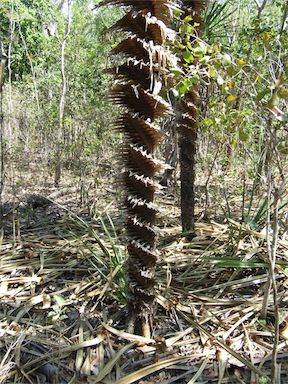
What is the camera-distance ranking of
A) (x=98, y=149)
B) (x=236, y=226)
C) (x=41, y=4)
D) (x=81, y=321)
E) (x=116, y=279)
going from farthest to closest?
1. (x=41, y=4)
2. (x=98, y=149)
3. (x=236, y=226)
4. (x=116, y=279)
5. (x=81, y=321)

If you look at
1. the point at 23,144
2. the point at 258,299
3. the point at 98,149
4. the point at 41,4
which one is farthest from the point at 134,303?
the point at 41,4

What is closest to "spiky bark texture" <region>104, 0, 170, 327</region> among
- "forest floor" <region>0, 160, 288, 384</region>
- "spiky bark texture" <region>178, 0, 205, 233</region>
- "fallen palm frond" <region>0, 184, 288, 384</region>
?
"forest floor" <region>0, 160, 288, 384</region>

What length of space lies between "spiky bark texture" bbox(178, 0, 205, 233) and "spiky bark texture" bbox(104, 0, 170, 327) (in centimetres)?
172

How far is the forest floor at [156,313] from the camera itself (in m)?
2.71

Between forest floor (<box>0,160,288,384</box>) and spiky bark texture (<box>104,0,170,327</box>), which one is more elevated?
spiky bark texture (<box>104,0,170,327</box>)

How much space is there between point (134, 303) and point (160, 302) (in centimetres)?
44

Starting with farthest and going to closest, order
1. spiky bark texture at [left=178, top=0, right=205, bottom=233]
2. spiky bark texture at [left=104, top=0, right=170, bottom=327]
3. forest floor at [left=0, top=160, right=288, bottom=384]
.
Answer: spiky bark texture at [left=178, top=0, right=205, bottom=233] < forest floor at [left=0, top=160, right=288, bottom=384] < spiky bark texture at [left=104, top=0, right=170, bottom=327]

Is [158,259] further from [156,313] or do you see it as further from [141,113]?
[141,113]

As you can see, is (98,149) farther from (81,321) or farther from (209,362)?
(209,362)

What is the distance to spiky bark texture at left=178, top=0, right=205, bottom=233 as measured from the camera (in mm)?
4191

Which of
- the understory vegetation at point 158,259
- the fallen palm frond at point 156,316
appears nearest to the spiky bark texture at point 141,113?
the understory vegetation at point 158,259

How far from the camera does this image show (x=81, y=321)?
10.5 ft

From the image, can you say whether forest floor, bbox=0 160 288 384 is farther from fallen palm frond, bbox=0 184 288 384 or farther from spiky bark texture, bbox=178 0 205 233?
spiky bark texture, bbox=178 0 205 233

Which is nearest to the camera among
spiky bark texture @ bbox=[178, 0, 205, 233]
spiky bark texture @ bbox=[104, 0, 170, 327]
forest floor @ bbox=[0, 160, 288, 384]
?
spiky bark texture @ bbox=[104, 0, 170, 327]
